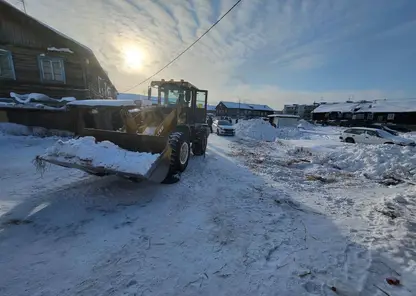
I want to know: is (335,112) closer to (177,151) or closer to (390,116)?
(390,116)

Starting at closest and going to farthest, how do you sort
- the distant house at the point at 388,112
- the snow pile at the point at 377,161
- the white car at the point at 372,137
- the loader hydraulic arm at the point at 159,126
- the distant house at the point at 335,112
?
the loader hydraulic arm at the point at 159,126
the snow pile at the point at 377,161
the white car at the point at 372,137
the distant house at the point at 388,112
the distant house at the point at 335,112

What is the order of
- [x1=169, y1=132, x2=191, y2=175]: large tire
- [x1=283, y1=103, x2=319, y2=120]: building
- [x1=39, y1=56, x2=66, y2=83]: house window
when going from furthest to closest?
[x1=283, y1=103, x2=319, y2=120]: building, [x1=39, y1=56, x2=66, y2=83]: house window, [x1=169, y1=132, x2=191, y2=175]: large tire

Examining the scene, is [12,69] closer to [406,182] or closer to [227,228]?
[227,228]

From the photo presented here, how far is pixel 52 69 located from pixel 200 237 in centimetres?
1503

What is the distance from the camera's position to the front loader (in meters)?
4.45

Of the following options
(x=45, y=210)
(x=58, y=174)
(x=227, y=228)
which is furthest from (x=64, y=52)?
(x=227, y=228)

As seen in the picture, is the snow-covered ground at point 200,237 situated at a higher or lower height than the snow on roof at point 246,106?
lower

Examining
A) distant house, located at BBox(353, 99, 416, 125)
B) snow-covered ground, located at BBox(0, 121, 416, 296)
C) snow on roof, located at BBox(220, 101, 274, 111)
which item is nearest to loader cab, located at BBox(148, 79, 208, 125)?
snow-covered ground, located at BBox(0, 121, 416, 296)

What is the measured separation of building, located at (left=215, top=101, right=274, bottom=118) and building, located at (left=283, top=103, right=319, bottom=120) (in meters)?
7.72

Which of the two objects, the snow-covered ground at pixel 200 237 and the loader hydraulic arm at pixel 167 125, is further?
the loader hydraulic arm at pixel 167 125

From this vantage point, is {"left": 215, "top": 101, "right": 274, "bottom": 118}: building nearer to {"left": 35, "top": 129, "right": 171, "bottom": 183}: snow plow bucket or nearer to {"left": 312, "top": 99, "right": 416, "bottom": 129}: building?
{"left": 312, "top": 99, "right": 416, "bottom": 129}: building

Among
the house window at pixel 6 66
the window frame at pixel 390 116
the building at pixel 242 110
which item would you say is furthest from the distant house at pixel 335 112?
the house window at pixel 6 66

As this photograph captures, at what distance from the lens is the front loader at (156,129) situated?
175 inches

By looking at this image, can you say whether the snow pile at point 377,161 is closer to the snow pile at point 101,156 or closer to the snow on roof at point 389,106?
the snow pile at point 101,156
